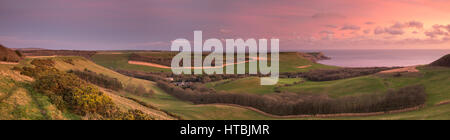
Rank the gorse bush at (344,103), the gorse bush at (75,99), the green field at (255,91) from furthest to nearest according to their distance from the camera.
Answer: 1. the gorse bush at (344,103)
2. the gorse bush at (75,99)
3. the green field at (255,91)

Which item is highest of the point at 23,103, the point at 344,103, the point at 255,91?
the point at 23,103

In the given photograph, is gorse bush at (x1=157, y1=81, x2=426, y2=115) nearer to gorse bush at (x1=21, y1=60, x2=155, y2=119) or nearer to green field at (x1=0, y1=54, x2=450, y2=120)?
green field at (x1=0, y1=54, x2=450, y2=120)

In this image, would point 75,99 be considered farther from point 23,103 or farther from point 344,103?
point 344,103

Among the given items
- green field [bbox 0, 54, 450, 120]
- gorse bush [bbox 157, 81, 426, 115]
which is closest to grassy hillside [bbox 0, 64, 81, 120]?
green field [bbox 0, 54, 450, 120]

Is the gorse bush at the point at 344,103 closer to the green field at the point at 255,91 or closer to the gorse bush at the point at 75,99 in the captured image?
the green field at the point at 255,91

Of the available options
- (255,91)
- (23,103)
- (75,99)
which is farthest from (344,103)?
(23,103)

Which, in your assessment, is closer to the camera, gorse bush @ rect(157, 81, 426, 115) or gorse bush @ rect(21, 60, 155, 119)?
gorse bush @ rect(21, 60, 155, 119)

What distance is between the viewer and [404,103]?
22.4 m

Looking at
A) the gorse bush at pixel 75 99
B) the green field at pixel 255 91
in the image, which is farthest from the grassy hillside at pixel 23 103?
the gorse bush at pixel 75 99

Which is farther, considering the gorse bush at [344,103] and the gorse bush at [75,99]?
the gorse bush at [344,103]

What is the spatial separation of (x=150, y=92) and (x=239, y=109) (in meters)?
21.0

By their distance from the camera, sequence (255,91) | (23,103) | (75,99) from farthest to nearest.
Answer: (255,91)
(75,99)
(23,103)
